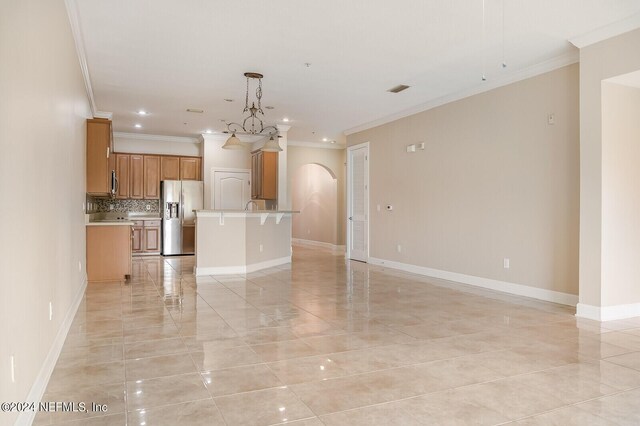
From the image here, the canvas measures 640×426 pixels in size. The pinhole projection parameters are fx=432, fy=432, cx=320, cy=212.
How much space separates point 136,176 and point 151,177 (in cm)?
33

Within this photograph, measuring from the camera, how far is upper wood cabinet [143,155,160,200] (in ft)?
33.3

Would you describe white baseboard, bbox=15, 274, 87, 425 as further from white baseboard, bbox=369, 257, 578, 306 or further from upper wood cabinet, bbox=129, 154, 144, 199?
upper wood cabinet, bbox=129, 154, 144, 199

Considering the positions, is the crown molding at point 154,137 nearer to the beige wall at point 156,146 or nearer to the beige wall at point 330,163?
the beige wall at point 156,146

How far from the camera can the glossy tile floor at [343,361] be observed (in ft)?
7.34

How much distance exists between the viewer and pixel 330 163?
11422mm

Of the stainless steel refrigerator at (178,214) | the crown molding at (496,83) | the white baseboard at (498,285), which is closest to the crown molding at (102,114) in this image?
the stainless steel refrigerator at (178,214)

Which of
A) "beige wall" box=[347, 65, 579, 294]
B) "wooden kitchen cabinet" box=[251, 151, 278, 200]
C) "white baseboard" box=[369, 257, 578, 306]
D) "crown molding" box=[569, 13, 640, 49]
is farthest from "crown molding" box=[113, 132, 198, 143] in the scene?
"crown molding" box=[569, 13, 640, 49]

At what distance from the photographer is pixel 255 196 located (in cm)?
1016

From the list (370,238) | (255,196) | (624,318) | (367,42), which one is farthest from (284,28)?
(255,196)

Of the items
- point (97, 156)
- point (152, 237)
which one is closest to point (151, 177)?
point (152, 237)

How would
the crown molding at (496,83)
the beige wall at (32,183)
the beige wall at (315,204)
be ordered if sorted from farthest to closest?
the beige wall at (315,204)
the crown molding at (496,83)
the beige wall at (32,183)

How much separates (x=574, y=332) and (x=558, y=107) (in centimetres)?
261

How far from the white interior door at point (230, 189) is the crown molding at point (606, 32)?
772 centimetres

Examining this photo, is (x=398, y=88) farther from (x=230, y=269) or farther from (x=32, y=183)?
(x=32, y=183)
